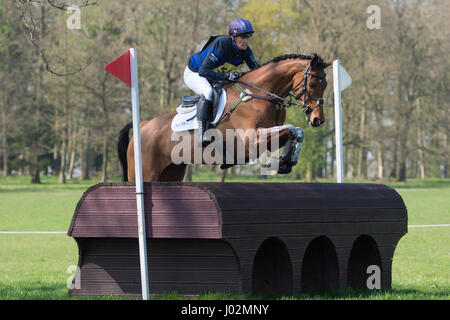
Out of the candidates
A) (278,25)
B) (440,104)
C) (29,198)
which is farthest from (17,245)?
(440,104)

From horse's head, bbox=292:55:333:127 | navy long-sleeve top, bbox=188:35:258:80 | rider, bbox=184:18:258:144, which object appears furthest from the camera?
navy long-sleeve top, bbox=188:35:258:80

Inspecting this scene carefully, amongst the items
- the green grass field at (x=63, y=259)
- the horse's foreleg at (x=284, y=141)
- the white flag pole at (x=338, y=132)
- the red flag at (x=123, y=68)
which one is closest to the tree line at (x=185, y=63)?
the green grass field at (x=63, y=259)

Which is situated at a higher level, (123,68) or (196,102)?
(123,68)

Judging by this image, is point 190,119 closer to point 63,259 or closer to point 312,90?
point 312,90

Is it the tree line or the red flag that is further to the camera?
the tree line

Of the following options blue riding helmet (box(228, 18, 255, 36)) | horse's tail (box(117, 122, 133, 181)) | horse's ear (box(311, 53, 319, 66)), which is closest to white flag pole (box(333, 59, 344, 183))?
horse's ear (box(311, 53, 319, 66))

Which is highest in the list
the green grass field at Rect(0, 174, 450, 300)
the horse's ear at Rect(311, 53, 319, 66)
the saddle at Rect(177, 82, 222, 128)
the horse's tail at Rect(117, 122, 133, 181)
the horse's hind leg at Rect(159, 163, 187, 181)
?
the horse's ear at Rect(311, 53, 319, 66)

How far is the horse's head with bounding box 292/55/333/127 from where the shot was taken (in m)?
7.17

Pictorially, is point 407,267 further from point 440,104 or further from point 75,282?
point 440,104

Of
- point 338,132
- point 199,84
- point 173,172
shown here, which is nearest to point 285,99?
point 199,84

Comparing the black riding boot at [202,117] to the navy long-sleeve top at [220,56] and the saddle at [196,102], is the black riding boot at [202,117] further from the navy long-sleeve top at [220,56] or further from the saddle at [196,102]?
the navy long-sleeve top at [220,56]

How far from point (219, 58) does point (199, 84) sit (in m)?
0.41

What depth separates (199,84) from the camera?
7879 mm

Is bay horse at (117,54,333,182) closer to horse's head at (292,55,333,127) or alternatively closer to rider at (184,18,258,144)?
horse's head at (292,55,333,127)
